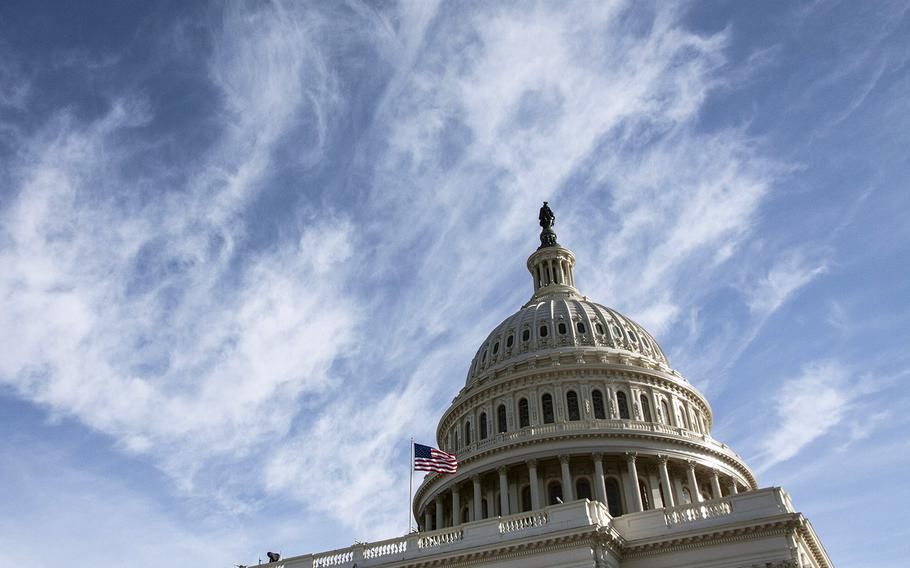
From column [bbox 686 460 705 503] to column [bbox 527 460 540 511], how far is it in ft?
33.5

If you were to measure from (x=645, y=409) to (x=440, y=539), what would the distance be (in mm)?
27518

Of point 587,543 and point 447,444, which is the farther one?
point 447,444

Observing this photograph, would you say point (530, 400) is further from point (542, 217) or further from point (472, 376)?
point (542, 217)

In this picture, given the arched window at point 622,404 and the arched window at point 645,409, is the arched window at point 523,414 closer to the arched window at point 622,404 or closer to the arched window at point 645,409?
the arched window at point 622,404

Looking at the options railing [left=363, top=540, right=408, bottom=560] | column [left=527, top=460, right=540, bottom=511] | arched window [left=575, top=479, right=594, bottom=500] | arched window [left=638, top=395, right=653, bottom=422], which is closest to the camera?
railing [left=363, top=540, right=408, bottom=560]

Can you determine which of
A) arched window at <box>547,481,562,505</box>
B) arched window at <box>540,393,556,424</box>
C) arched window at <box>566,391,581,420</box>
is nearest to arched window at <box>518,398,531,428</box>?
arched window at <box>540,393,556,424</box>

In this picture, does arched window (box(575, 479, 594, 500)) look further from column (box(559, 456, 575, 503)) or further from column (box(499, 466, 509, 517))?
column (box(499, 466, 509, 517))

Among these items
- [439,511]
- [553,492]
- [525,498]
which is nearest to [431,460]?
[525,498]

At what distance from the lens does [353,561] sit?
38.8 m

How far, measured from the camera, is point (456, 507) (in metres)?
57.7

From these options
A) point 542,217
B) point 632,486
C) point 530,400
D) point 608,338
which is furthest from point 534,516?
point 542,217

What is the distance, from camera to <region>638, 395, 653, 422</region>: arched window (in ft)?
196

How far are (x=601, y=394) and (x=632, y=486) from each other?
8.89 metres

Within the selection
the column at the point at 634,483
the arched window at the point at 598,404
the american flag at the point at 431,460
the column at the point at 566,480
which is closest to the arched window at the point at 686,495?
the column at the point at 634,483
